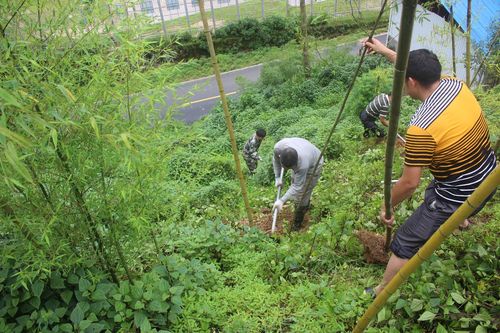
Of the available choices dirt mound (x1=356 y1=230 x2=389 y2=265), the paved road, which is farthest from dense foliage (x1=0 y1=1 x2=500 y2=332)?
the paved road

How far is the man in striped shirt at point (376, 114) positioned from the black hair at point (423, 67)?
12.3 feet

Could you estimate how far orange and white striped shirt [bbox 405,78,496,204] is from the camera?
7.97 feet

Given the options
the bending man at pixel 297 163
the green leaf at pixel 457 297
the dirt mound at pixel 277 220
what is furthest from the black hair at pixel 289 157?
the green leaf at pixel 457 297

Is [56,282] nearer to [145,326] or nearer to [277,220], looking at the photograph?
[145,326]

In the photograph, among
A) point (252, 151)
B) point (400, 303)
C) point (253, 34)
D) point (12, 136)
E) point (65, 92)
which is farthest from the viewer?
point (253, 34)

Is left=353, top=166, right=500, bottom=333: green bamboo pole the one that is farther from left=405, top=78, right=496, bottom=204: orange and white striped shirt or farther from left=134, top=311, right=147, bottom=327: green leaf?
left=134, top=311, right=147, bottom=327: green leaf

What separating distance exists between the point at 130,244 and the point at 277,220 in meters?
2.76

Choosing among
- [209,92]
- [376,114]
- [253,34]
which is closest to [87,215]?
[376,114]

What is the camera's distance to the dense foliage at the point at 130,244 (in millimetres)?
2199

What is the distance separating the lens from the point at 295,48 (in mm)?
14516

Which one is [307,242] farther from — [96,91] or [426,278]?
[96,91]

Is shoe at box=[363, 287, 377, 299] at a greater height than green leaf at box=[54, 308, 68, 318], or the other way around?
green leaf at box=[54, 308, 68, 318]

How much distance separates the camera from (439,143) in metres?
2.44

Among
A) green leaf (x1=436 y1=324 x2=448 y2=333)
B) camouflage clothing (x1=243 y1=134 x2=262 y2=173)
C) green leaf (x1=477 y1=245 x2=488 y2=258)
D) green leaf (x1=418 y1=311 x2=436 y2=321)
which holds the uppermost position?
green leaf (x1=477 y1=245 x2=488 y2=258)
